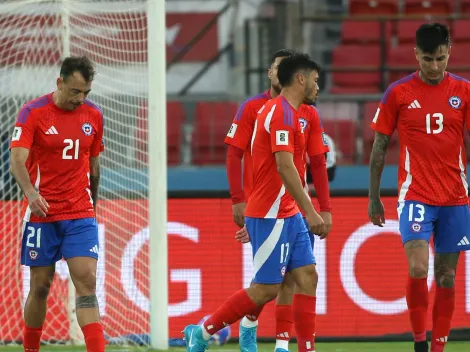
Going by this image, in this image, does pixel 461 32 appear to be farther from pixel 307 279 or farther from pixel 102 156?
pixel 307 279

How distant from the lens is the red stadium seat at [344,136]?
13641 millimetres

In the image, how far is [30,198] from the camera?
6793mm

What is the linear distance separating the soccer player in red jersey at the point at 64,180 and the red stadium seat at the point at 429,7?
9.76 metres

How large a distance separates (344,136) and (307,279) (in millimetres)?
6865

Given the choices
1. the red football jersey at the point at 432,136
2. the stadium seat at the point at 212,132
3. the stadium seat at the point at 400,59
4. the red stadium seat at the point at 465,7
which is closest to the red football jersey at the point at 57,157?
the red football jersey at the point at 432,136

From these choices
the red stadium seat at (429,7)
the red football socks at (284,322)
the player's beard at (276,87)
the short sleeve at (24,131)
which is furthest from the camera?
the red stadium seat at (429,7)

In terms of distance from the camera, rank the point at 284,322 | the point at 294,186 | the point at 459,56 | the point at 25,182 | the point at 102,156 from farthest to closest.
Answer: the point at 459,56 → the point at 102,156 → the point at 284,322 → the point at 25,182 → the point at 294,186

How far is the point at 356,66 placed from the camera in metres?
15.1

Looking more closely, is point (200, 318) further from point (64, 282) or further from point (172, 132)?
point (172, 132)

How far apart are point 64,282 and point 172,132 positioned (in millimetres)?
5043

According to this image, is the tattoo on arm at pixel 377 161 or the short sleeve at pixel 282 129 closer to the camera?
the short sleeve at pixel 282 129

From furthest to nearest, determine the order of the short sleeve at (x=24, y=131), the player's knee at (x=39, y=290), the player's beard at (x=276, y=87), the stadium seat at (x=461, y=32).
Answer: the stadium seat at (x=461, y=32) < the player's beard at (x=276, y=87) < the player's knee at (x=39, y=290) < the short sleeve at (x=24, y=131)

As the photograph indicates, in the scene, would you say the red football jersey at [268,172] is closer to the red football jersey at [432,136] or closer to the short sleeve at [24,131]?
the red football jersey at [432,136]

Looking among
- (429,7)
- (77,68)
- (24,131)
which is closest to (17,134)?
(24,131)
